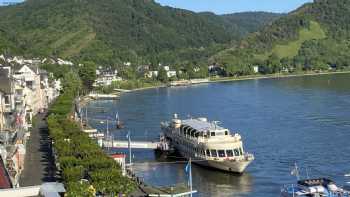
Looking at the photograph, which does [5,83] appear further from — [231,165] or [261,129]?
[261,129]

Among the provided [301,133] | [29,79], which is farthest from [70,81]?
[301,133]

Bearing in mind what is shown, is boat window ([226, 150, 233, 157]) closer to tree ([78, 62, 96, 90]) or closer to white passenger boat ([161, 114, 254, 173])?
white passenger boat ([161, 114, 254, 173])

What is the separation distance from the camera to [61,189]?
29469mm

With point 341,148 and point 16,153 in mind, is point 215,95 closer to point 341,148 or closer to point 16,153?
point 341,148

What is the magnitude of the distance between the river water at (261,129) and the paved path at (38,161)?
23.4 ft

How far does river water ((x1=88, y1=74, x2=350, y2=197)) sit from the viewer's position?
168ft

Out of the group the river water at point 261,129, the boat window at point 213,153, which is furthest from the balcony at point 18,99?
the boat window at point 213,153

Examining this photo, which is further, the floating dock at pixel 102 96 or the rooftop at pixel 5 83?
the floating dock at pixel 102 96

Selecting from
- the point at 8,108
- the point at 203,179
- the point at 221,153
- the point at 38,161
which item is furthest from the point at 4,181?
the point at 221,153

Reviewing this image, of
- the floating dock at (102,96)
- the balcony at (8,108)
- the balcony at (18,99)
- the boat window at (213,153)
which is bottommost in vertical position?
the boat window at (213,153)

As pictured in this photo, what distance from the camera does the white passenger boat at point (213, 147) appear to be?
5359cm

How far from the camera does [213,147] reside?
55.2m

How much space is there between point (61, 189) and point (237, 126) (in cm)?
5571

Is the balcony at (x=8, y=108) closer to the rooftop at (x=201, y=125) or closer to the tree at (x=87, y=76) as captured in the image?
the rooftop at (x=201, y=125)
